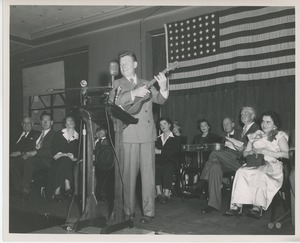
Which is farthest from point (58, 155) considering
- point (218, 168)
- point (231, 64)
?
point (231, 64)

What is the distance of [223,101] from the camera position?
18.8ft

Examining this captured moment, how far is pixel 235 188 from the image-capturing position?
336 cm

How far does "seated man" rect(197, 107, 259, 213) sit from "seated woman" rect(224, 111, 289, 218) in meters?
0.28

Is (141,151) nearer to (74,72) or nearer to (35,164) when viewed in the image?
(35,164)

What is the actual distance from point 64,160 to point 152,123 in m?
2.28

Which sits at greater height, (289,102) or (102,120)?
(289,102)

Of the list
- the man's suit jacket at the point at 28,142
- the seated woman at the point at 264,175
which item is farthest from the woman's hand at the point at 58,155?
the seated woman at the point at 264,175

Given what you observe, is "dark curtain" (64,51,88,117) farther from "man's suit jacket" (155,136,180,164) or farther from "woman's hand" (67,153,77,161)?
"man's suit jacket" (155,136,180,164)

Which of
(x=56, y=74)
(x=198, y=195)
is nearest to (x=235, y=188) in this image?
(x=198, y=195)

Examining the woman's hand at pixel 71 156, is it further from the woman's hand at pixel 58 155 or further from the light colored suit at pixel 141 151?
the light colored suit at pixel 141 151

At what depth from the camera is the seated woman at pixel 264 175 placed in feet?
10.6

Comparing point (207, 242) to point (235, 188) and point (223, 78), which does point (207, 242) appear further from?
point (223, 78)

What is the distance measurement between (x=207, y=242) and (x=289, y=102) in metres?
3.42

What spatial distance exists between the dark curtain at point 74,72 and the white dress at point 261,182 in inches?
197
